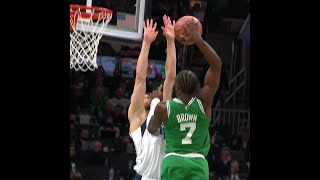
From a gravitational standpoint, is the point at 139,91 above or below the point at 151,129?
above

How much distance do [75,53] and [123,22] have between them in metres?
1.06

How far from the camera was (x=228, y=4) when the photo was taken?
1020 centimetres

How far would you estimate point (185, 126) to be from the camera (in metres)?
3.82

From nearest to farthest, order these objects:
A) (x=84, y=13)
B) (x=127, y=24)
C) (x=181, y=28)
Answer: (x=181, y=28) < (x=84, y=13) < (x=127, y=24)

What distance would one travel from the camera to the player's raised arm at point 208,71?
381cm

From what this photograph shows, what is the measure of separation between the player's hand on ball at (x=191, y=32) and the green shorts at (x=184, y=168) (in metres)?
0.80

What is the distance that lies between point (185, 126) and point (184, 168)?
0.28 meters

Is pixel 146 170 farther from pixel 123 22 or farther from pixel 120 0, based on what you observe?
pixel 120 0

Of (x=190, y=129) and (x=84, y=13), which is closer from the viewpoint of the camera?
(x=190, y=129)

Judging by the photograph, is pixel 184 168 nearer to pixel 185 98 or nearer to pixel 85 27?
pixel 185 98

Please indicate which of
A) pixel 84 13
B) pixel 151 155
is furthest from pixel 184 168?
pixel 84 13

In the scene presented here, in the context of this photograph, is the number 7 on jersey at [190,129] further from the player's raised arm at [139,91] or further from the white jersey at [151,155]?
the player's raised arm at [139,91]

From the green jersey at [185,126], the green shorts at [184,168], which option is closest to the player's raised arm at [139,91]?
the green jersey at [185,126]

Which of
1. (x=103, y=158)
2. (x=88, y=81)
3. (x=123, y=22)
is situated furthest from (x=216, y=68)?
(x=88, y=81)
